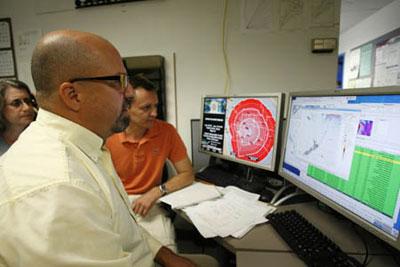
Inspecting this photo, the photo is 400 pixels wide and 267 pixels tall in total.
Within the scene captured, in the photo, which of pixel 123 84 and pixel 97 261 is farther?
pixel 123 84

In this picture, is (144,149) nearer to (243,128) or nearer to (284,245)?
(243,128)

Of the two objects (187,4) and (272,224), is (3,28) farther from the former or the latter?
(272,224)

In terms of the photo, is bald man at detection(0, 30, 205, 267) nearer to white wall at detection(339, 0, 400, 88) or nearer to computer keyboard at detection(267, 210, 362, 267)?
computer keyboard at detection(267, 210, 362, 267)

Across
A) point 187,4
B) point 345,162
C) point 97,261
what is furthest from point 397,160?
point 187,4

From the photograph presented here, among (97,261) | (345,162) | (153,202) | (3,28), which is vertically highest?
(3,28)

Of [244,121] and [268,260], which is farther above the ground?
[244,121]

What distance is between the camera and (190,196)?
4.24 feet

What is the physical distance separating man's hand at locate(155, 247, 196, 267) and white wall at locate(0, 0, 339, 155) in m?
1.19

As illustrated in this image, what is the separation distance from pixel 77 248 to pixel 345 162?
2.70 feet

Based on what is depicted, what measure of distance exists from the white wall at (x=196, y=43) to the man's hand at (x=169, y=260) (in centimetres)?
119

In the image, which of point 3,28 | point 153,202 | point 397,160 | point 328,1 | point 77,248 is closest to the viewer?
point 77,248

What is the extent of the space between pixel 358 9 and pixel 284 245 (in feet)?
14.3

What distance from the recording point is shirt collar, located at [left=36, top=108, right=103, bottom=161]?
0.71 metres

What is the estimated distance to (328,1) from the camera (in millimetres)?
1797
